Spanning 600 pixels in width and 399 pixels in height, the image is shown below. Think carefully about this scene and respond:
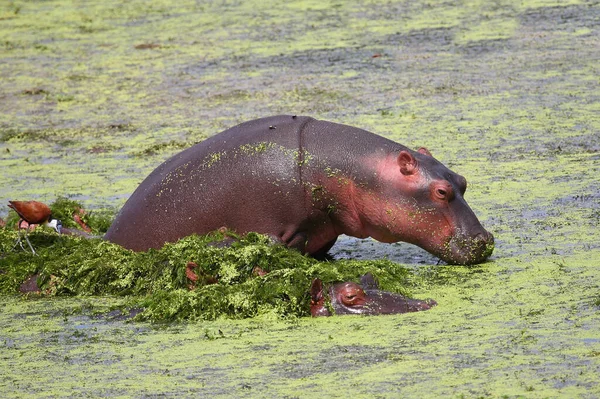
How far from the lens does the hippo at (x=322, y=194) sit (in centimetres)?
604

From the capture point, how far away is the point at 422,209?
19.9 feet

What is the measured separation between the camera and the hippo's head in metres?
6.05

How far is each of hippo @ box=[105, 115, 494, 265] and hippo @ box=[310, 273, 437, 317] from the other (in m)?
0.62

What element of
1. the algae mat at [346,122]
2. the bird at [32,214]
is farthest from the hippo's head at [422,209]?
the bird at [32,214]

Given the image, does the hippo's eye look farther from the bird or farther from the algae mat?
the bird

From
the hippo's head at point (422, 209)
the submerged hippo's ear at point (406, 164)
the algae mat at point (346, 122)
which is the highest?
the submerged hippo's ear at point (406, 164)

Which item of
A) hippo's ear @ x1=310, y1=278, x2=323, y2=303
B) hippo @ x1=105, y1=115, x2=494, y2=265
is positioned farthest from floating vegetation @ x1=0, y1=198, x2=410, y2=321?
hippo @ x1=105, y1=115, x2=494, y2=265

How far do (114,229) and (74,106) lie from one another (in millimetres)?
4613

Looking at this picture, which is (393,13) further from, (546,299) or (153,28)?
(546,299)

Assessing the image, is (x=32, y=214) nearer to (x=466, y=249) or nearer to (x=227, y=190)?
(x=227, y=190)

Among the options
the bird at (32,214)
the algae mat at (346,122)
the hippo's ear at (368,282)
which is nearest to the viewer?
the algae mat at (346,122)

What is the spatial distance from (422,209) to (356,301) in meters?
0.82

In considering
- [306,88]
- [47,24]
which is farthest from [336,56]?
[47,24]

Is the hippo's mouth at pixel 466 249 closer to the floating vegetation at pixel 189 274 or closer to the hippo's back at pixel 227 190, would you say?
the floating vegetation at pixel 189 274
